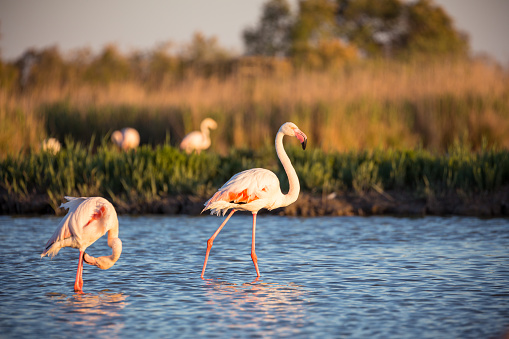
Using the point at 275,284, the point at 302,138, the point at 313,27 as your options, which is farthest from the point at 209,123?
the point at 313,27

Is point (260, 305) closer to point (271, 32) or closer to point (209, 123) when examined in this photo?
point (209, 123)

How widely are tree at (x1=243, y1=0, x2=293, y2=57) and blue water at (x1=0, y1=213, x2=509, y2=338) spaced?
33.8 m

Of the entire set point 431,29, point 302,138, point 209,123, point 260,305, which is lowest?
point 260,305

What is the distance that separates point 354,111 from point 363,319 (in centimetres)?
1060

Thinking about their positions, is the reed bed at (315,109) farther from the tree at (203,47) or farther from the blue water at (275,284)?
the tree at (203,47)

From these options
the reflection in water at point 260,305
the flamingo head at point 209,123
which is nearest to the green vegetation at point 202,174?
the flamingo head at point 209,123

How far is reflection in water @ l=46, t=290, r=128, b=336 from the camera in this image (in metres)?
5.15

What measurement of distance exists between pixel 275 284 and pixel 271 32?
123 ft

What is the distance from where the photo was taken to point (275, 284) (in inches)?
254

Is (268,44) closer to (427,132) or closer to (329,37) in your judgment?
(329,37)

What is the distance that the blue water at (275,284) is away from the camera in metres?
5.10

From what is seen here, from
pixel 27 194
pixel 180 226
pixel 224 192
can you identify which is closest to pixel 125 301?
pixel 224 192

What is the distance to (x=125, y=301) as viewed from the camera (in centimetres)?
582

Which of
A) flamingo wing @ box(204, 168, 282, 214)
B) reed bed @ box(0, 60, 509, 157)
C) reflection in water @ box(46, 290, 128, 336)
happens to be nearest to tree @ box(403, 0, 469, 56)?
reed bed @ box(0, 60, 509, 157)
